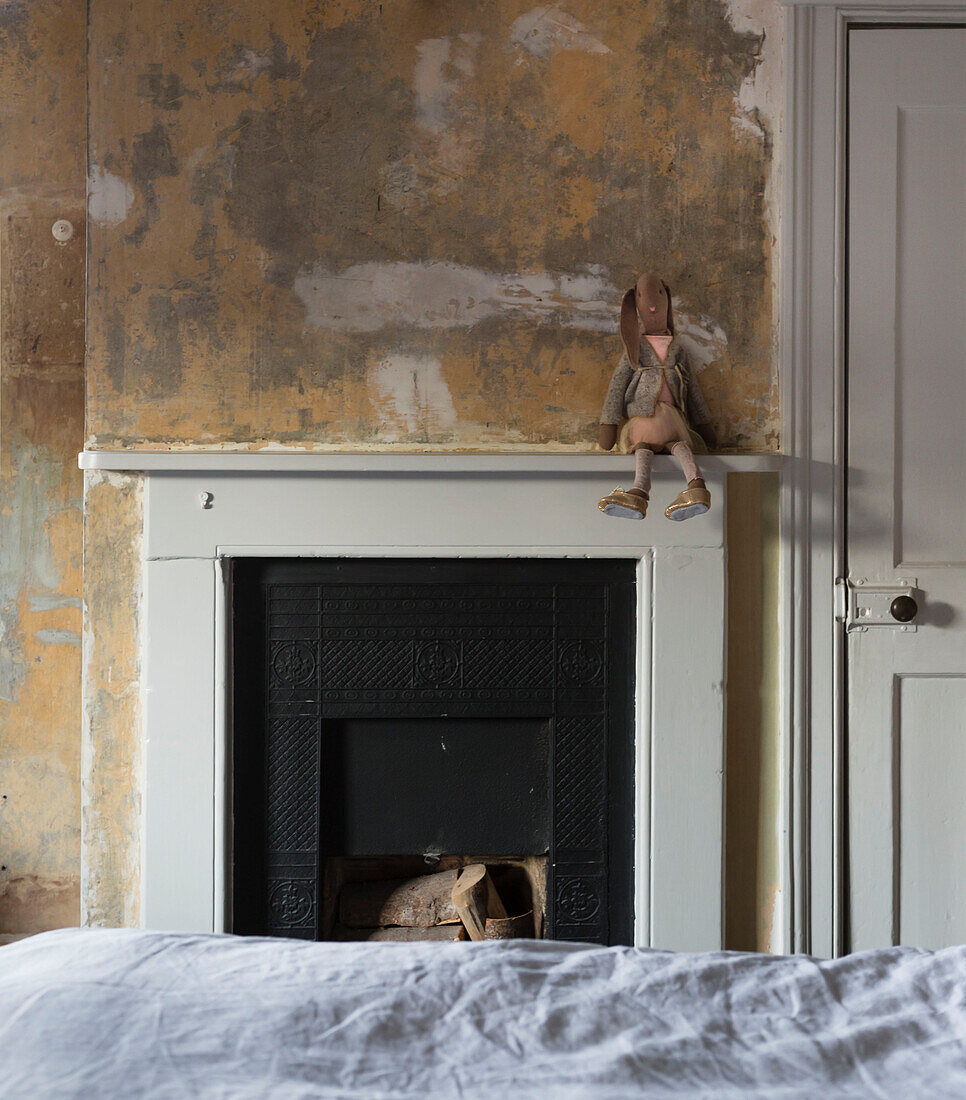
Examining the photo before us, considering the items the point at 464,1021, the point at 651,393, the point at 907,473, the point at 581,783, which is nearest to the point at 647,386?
the point at 651,393

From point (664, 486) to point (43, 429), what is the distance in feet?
4.93

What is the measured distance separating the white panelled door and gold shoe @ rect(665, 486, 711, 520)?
0.46m

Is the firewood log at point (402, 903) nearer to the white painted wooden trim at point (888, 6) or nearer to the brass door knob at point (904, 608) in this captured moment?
the brass door knob at point (904, 608)

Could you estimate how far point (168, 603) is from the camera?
187 cm

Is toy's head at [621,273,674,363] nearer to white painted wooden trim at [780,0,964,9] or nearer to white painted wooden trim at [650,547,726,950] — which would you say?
white painted wooden trim at [650,547,726,950]

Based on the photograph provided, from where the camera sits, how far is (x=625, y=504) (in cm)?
167

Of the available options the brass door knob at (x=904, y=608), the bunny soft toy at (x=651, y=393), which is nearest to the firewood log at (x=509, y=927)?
the bunny soft toy at (x=651, y=393)

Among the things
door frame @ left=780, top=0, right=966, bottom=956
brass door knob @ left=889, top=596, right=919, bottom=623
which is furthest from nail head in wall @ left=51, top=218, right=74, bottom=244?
brass door knob @ left=889, top=596, right=919, bottom=623

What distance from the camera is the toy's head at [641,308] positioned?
72.0 inches

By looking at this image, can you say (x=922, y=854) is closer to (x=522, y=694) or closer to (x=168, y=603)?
(x=522, y=694)

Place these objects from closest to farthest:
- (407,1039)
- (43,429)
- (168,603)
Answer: (407,1039)
(168,603)
(43,429)

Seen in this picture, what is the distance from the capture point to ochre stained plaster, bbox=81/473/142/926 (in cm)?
190

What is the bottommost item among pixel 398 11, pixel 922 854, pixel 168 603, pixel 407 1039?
pixel 922 854

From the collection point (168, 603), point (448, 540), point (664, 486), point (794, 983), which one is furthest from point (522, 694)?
point (794, 983)
